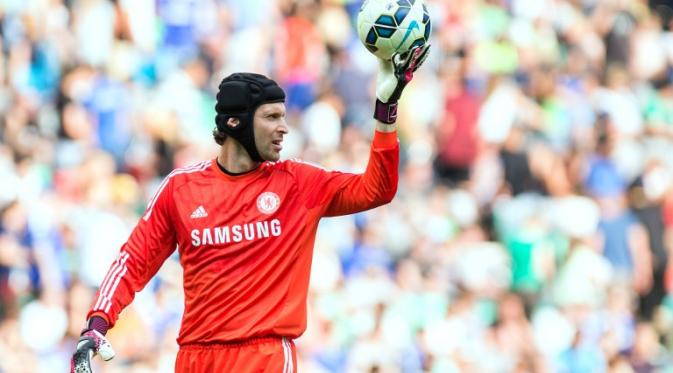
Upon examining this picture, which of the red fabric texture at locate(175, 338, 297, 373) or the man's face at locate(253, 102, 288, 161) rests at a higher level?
the man's face at locate(253, 102, 288, 161)

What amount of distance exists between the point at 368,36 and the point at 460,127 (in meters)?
10.2

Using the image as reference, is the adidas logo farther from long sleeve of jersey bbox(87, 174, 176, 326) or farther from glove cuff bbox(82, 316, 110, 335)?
glove cuff bbox(82, 316, 110, 335)

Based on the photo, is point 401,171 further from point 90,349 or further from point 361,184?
point 90,349

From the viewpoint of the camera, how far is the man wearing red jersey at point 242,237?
899cm

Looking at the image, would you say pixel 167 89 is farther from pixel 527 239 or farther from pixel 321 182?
pixel 321 182

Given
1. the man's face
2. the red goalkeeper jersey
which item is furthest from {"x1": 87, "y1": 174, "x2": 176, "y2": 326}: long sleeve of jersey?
the man's face

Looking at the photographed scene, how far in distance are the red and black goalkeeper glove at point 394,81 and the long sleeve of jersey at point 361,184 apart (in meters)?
0.11

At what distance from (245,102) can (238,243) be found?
2.40 feet

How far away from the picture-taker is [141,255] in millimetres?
9195

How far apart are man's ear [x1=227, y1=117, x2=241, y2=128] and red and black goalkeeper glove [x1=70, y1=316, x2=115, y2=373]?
1.22 m

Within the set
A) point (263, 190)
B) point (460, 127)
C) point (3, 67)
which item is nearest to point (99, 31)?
point (3, 67)

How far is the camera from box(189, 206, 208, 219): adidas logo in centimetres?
916

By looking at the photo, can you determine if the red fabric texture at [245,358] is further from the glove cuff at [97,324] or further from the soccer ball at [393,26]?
the soccer ball at [393,26]

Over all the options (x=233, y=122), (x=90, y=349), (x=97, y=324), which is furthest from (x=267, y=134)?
(x=90, y=349)
